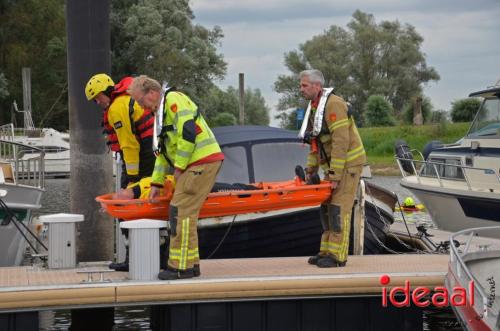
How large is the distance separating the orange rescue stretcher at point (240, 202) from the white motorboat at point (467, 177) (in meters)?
4.40

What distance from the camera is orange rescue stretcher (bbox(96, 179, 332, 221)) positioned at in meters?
8.12

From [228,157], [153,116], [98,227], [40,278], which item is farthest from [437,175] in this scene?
[40,278]

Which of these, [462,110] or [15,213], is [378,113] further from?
[15,213]

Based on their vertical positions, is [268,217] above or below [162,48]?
below

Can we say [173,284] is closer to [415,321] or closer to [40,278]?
[40,278]

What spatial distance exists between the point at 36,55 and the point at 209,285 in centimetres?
4326

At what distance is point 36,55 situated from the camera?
161ft

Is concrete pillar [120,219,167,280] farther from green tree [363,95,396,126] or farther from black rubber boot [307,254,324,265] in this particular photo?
green tree [363,95,396,126]

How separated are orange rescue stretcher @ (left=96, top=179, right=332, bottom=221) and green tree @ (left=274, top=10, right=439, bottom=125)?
60129 mm

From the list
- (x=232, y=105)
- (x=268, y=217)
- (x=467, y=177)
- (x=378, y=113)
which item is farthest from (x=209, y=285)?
(x=232, y=105)

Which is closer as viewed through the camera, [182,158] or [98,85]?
[182,158]

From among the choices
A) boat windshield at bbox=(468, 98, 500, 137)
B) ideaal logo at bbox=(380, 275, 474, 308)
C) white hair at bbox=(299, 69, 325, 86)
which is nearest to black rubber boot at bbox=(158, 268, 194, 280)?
ideaal logo at bbox=(380, 275, 474, 308)

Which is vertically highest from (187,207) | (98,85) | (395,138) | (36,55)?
(36,55)

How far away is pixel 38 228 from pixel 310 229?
431cm
